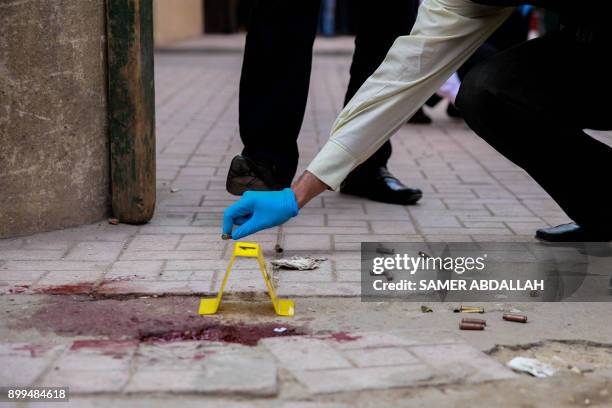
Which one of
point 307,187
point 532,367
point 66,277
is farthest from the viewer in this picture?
point 66,277

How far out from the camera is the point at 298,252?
11.7 feet

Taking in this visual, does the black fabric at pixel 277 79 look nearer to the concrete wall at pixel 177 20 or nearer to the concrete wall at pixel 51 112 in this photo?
the concrete wall at pixel 51 112

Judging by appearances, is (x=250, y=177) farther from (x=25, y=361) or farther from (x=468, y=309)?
(x=25, y=361)

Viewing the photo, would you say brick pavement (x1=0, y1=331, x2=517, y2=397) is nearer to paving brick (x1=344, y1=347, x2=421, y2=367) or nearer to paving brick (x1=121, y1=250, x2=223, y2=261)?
paving brick (x1=344, y1=347, x2=421, y2=367)

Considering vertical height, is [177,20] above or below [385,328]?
below

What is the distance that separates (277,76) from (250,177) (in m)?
0.41

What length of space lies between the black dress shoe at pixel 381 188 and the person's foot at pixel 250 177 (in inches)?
22.6

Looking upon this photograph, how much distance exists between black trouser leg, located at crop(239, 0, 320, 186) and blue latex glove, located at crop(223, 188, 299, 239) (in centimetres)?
101

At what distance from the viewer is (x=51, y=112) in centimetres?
361

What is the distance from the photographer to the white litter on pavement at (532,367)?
2457mm

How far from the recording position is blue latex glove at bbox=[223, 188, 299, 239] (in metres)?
2.93

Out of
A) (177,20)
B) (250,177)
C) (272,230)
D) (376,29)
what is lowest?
(177,20)

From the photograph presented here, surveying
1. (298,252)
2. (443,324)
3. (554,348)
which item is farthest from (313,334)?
(298,252)

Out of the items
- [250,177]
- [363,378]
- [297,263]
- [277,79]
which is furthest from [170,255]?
[363,378]
